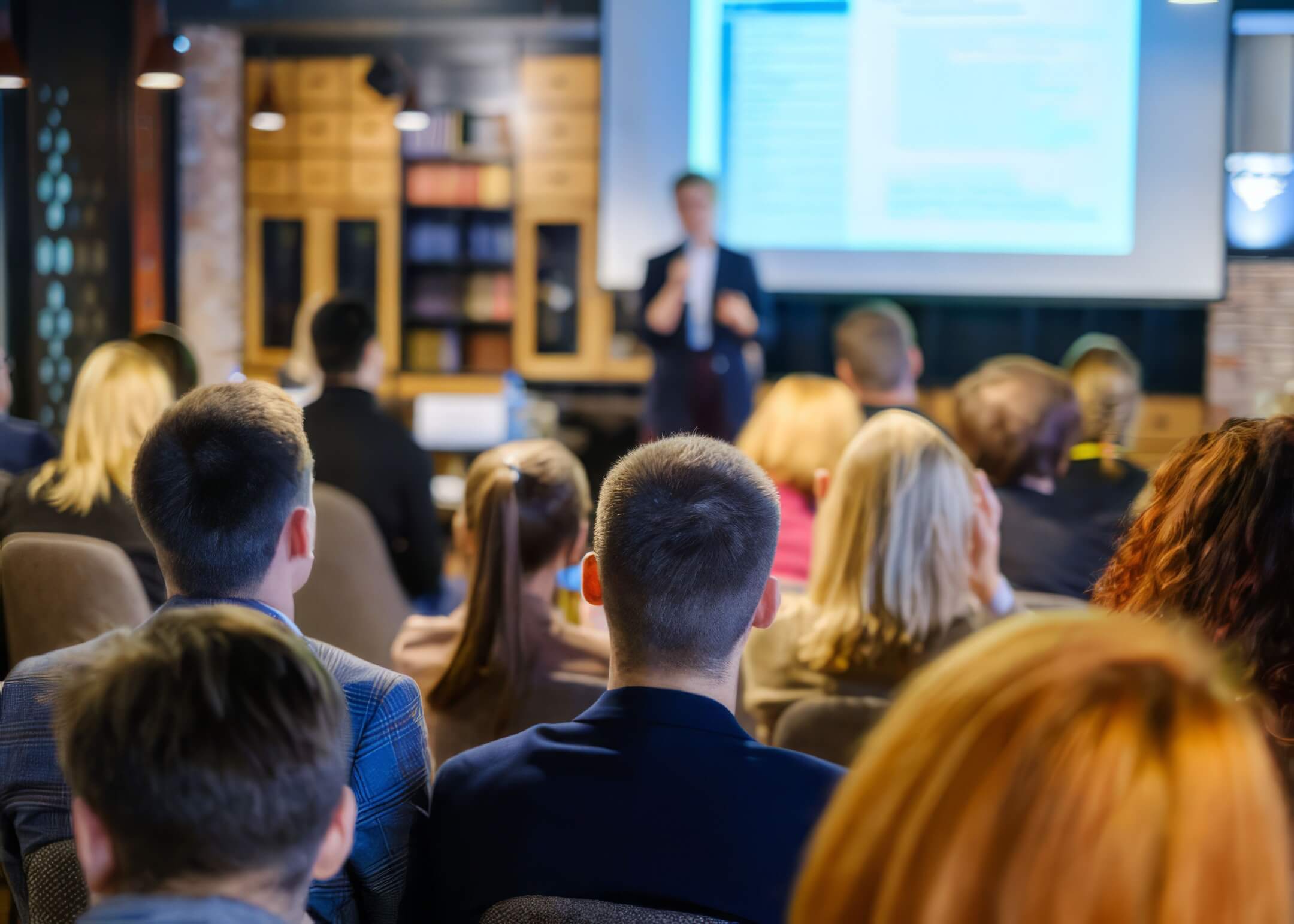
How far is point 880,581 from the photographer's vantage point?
199 cm

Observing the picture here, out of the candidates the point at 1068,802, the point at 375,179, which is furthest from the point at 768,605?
the point at 375,179

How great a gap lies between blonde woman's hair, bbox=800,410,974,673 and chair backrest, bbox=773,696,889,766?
0.24 metres

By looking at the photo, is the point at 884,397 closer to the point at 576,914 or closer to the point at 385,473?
the point at 385,473

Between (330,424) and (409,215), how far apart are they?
432 cm

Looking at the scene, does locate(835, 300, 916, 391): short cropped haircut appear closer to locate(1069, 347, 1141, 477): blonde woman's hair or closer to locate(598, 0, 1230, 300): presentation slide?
locate(1069, 347, 1141, 477): blonde woman's hair

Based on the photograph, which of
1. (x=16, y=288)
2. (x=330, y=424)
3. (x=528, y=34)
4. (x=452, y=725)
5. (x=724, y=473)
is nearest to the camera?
(x=724, y=473)

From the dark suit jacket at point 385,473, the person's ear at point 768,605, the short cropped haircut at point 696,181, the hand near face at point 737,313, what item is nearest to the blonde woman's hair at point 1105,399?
the hand near face at point 737,313

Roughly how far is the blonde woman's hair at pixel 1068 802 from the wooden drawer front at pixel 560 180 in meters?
6.55

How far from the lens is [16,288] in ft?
16.9

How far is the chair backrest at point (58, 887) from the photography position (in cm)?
115

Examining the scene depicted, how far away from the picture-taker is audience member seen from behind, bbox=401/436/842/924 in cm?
105

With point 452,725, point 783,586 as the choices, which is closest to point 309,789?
point 452,725

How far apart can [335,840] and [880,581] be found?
1.28 metres

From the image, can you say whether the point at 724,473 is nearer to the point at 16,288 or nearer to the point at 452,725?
the point at 452,725
